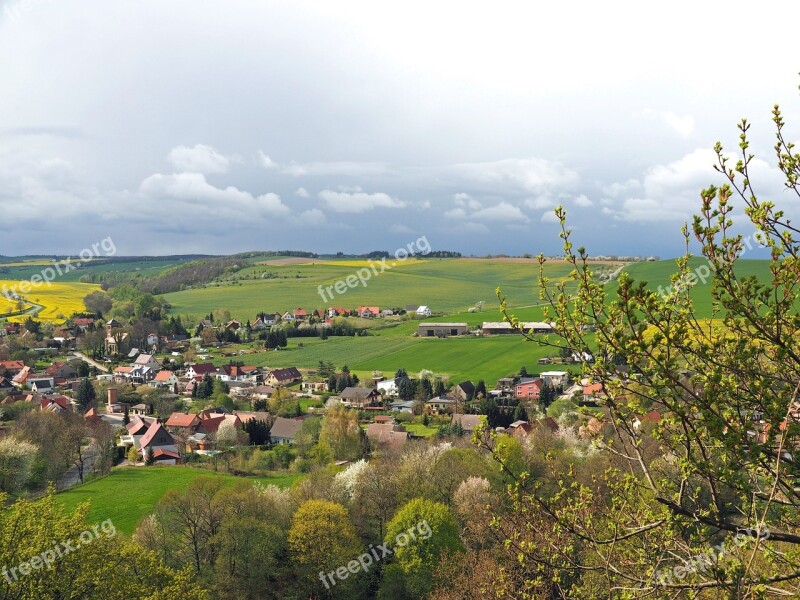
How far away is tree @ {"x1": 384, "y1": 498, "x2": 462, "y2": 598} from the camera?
91.1 ft

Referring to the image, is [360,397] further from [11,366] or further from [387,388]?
[11,366]

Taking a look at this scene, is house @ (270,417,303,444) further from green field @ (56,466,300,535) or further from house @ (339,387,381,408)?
house @ (339,387,381,408)

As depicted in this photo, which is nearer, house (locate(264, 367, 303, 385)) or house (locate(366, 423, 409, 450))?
house (locate(366, 423, 409, 450))

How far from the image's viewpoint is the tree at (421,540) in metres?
27.8

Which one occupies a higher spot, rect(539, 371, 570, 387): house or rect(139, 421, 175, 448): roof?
rect(539, 371, 570, 387): house

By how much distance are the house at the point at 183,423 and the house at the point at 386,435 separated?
654 inches

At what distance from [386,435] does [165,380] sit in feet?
135

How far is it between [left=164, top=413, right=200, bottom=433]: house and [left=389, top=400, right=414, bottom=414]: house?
1972cm

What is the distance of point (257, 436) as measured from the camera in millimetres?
55844

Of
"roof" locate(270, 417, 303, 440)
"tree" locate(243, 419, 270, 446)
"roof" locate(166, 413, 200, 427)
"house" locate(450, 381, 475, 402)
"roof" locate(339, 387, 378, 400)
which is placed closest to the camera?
"tree" locate(243, 419, 270, 446)

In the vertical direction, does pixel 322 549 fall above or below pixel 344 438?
above

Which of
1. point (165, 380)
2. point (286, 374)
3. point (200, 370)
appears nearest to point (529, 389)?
point (286, 374)

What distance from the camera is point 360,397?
68.4 m

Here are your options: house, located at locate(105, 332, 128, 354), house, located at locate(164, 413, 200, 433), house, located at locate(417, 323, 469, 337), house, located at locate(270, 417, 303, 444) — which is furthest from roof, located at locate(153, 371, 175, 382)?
house, located at locate(417, 323, 469, 337)
